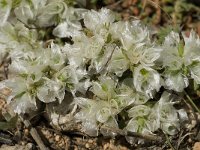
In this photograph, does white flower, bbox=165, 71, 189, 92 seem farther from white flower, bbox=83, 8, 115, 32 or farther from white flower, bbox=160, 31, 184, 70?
white flower, bbox=83, 8, 115, 32

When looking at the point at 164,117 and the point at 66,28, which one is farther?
the point at 66,28

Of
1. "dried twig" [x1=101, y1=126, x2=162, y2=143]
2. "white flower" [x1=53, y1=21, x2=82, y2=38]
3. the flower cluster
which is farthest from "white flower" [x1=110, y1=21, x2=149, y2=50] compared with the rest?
"dried twig" [x1=101, y1=126, x2=162, y2=143]

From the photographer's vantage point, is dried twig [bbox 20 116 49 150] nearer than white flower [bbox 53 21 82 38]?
Yes

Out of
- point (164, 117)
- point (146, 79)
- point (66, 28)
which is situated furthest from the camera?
point (66, 28)

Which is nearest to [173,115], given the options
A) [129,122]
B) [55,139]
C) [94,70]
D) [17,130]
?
[129,122]

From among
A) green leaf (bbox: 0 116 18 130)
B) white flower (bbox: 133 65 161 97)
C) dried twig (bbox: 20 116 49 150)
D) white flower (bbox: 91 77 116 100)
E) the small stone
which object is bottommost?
the small stone

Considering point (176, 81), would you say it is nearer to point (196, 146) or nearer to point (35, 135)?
point (196, 146)

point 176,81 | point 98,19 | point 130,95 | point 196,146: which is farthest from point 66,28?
point 196,146

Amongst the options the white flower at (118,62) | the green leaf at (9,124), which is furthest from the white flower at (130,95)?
the green leaf at (9,124)

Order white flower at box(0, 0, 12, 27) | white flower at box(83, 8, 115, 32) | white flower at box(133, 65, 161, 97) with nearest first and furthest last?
white flower at box(133, 65, 161, 97)
white flower at box(83, 8, 115, 32)
white flower at box(0, 0, 12, 27)
